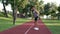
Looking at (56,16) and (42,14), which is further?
(42,14)

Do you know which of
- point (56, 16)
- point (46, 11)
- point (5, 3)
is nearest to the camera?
point (5, 3)

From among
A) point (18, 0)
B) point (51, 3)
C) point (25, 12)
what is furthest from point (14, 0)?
point (51, 3)

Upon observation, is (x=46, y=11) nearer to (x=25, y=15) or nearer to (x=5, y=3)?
(x=25, y=15)

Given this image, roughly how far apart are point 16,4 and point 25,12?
278 ft

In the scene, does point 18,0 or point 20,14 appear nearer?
point 18,0

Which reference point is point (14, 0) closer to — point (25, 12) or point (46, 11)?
point (25, 12)

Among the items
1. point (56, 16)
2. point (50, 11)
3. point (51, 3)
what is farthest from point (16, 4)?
point (51, 3)

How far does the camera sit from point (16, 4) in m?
31.1

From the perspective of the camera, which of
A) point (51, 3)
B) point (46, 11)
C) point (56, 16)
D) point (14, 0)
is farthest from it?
point (51, 3)

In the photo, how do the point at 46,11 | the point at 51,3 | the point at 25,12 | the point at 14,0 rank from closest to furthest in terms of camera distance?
1. the point at 14,0
2. the point at 25,12
3. the point at 46,11
4. the point at 51,3

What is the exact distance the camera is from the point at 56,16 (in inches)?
4092

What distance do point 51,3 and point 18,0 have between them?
340ft

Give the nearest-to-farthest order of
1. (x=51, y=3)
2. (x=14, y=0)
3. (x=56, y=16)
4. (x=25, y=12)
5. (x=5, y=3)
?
1. (x=14, y=0)
2. (x=5, y=3)
3. (x=56, y=16)
4. (x=25, y=12)
5. (x=51, y=3)

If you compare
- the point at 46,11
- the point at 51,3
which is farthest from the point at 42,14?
the point at 51,3
